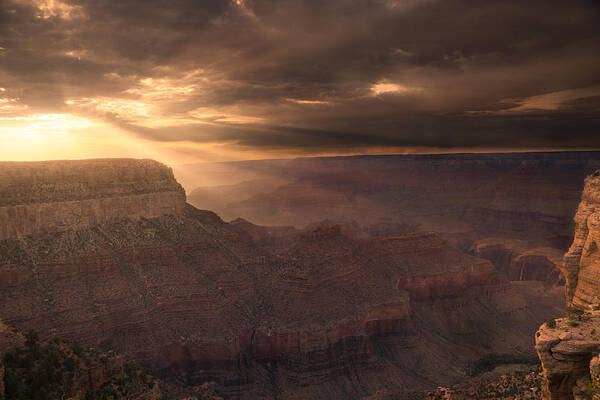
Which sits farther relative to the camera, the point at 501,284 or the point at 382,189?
the point at 382,189

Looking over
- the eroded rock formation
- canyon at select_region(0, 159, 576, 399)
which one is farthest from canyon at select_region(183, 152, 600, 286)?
canyon at select_region(0, 159, 576, 399)

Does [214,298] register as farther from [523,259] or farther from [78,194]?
[523,259]

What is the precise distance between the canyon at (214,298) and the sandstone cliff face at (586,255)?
2492cm

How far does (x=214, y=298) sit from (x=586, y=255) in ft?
125

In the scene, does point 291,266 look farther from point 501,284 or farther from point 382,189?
point 382,189

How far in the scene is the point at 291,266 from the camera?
52.3 m

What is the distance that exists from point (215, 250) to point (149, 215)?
11.3 m

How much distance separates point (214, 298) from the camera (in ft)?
153

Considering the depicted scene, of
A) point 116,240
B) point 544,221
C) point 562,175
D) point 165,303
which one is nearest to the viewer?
point 165,303

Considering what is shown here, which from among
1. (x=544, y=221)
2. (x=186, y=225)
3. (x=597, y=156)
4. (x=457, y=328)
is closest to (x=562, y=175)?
(x=597, y=156)

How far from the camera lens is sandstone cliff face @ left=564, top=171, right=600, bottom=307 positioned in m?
21.7

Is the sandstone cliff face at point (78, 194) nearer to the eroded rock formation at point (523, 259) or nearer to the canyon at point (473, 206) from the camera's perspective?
the canyon at point (473, 206)

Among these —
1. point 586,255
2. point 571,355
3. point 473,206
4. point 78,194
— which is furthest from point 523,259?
point 78,194

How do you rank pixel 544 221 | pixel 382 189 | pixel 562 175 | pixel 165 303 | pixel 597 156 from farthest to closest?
1. pixel 382 189
2. pixel 597 156
3. pixel 562 175
4. pixel 544 221
5. pixel 165 303
